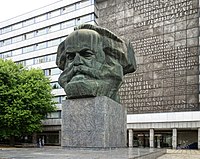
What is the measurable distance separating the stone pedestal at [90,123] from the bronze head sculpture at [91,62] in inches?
16.4

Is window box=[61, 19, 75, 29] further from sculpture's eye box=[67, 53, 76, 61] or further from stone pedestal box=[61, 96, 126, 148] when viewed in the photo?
stone pedestal box=[61, 96, 126, 148]

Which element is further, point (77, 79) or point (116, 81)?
point (116, 81)

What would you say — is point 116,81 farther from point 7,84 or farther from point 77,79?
point 7,84

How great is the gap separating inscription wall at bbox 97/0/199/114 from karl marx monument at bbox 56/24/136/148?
2446 cm

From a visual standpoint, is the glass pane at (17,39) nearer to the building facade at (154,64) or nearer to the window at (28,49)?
the window at (28,49)

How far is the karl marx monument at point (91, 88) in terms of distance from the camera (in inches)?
468

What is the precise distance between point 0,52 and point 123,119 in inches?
1808

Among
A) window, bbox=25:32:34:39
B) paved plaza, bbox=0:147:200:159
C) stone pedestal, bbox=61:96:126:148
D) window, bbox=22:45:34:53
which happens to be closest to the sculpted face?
stone pedestal, bbox=61:96:126:148

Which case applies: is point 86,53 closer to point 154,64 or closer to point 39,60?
point 154,64

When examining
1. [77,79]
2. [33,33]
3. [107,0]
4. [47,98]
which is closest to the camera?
[77,79]

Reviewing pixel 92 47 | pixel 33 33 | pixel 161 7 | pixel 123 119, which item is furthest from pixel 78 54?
pixel 33 33

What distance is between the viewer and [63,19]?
47.5m

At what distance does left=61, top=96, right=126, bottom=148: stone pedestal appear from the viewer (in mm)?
11703

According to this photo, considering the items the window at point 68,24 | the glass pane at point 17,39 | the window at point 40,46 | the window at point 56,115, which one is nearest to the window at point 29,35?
the glass pane at point 17,39
